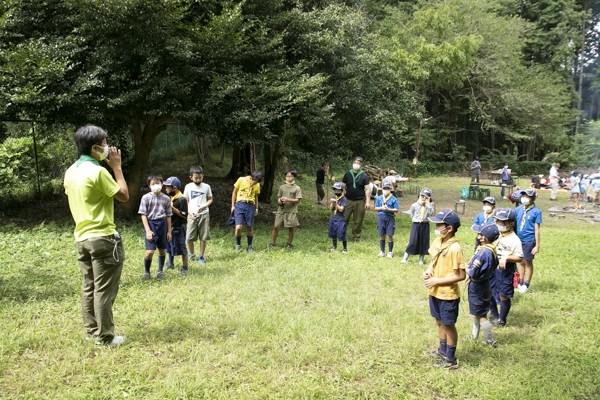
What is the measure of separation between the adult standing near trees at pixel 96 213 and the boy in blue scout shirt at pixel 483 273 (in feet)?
11.9

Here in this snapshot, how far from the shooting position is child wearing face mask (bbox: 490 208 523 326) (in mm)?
5426

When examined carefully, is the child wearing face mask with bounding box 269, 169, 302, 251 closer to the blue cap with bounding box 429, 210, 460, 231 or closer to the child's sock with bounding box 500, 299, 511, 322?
the child's sock with bounding box 500, 299, 511, 322

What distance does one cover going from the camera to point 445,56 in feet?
92.7

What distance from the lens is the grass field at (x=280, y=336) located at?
4020 millimetres

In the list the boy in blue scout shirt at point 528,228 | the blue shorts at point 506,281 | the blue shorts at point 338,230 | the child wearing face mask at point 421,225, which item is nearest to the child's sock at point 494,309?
the blue shorts at point 506,281

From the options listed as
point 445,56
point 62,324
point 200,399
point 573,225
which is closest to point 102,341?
point 62,324

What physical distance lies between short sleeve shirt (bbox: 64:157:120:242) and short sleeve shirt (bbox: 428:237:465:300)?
321 centimetres

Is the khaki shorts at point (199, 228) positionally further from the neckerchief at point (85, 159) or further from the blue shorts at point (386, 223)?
the neckerchief at point (85, 159)

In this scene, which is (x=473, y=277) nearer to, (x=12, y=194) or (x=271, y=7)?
(x=271, y=7)

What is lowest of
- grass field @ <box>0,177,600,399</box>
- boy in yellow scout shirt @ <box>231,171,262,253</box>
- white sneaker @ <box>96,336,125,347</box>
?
grass field @ <box>0,177,600,399</box>

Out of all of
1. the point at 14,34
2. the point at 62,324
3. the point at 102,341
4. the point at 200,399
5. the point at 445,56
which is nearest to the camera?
the point at 200,399

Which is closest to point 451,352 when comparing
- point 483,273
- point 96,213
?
point 483,273

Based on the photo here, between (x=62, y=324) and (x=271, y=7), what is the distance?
930cm

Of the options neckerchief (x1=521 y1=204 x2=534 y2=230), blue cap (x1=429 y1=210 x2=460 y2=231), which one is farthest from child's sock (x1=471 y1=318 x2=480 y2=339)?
neckerchief (x1=521 y1=204 x2=534 y2=230)
